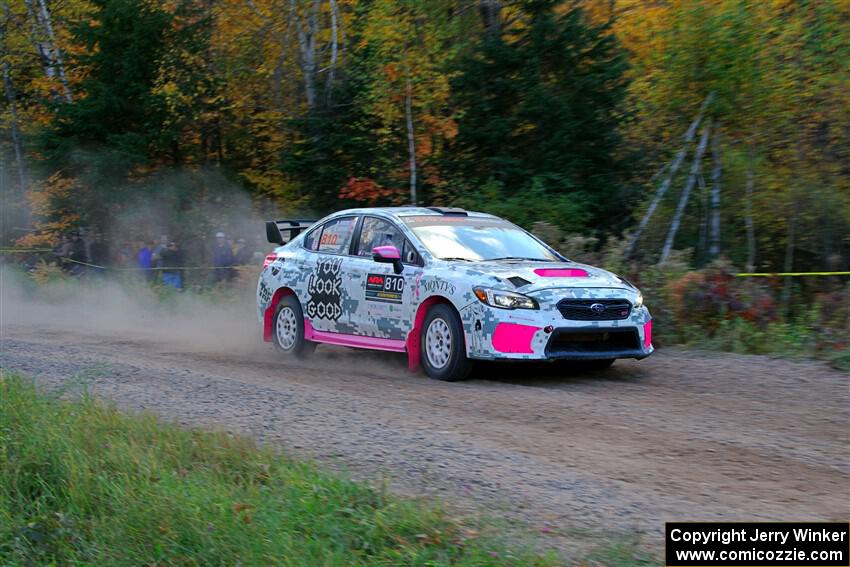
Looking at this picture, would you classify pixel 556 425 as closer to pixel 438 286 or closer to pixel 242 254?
pixel 438 286

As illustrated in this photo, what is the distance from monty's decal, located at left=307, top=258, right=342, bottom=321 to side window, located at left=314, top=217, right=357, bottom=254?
17cm

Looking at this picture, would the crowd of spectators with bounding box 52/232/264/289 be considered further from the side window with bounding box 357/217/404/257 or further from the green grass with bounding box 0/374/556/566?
the green grass with bounding box 0/374/556/566

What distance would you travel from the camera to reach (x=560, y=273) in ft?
32.5

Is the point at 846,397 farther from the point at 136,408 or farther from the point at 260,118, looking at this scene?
the point at 260,118

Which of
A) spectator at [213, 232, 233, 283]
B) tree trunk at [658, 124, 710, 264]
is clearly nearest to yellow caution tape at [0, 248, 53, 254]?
spectator at [213, 232, 233, 283]

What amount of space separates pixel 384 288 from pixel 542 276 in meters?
1.88

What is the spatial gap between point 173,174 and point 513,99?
11.0 meters

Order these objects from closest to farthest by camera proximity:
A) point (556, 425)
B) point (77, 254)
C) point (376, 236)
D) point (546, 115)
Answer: point (556, 425)
point (376, 236)
point (546, 115)
point (77, 254)

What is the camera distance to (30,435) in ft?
22.9

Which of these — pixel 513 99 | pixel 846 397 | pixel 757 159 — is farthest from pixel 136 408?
pixel 513 99

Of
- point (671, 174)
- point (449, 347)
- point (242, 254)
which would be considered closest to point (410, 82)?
point (242, 254)

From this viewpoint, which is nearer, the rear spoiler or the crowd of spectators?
the rear spoiler

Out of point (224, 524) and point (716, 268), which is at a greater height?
point (716, 268)

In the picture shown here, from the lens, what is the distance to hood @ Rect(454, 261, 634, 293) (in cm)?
959
